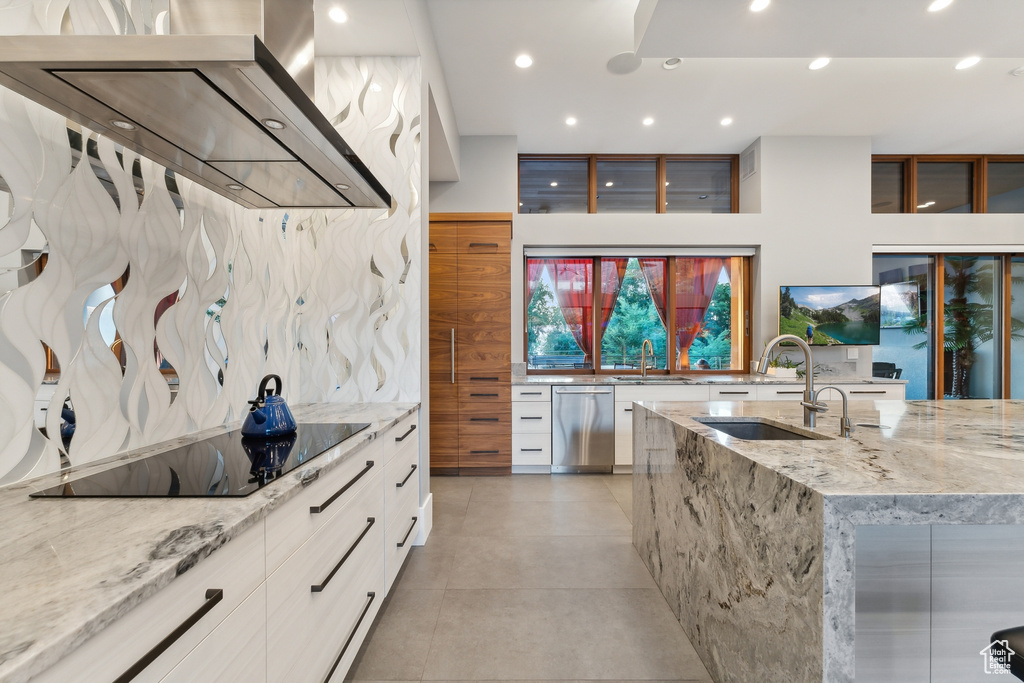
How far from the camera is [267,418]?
1.58m

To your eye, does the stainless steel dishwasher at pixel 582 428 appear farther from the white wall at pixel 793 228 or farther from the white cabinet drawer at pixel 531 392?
the white wall at pixel 793 228

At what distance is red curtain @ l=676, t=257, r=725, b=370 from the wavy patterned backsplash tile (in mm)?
3124

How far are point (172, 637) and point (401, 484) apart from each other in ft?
4.70

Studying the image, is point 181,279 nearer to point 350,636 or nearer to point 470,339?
point 350,636

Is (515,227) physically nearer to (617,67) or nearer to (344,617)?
(617,67)

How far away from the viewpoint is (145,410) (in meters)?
1.45

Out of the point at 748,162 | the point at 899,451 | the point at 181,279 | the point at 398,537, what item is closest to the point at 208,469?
the point at 181,279

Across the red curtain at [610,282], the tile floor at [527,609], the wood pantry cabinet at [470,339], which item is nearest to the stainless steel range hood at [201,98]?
the tile floor at [527,609]

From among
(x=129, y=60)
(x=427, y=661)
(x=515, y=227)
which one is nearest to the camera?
(x=129, y=60)

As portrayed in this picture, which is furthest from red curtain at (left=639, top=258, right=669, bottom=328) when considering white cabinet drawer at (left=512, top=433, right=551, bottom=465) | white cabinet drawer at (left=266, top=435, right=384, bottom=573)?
white cabinet drawer at (left=266, top=435, right=384, bottom=573)

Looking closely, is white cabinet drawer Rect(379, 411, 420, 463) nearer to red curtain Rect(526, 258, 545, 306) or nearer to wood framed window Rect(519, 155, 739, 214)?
red curtain Rect(526, 258, 545, 306)

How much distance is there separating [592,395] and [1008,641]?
3077mm

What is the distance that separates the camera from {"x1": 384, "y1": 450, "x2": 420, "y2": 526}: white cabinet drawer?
1896mm

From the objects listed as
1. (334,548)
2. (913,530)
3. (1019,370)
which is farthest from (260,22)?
(1019,370)
